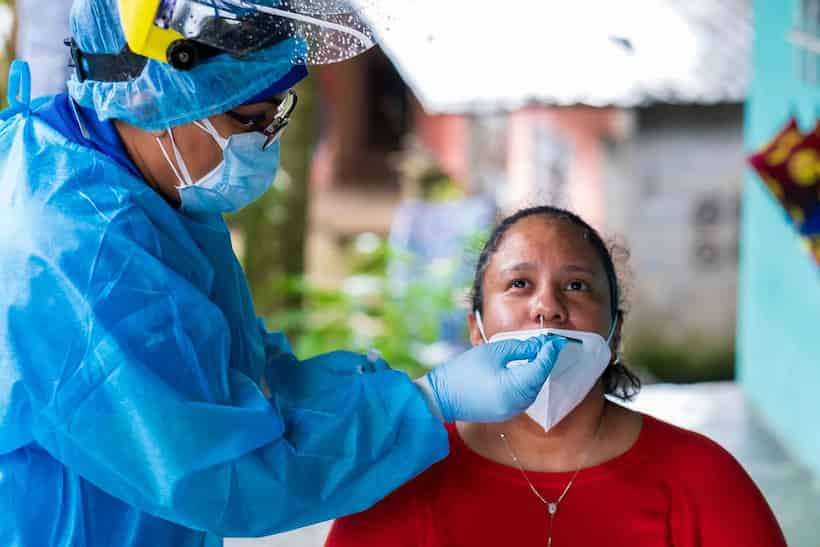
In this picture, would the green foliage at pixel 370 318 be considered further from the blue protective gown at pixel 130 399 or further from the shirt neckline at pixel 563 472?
the blue protective gown at pixel 130 399

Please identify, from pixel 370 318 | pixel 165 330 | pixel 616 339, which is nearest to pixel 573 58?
pixel 370 318

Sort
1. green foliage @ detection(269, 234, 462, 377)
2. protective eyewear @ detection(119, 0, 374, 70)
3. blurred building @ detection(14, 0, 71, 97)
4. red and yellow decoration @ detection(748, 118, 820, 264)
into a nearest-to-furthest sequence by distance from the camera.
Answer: protective eyewear @ detection(119, 0, 374, 70) < blurred building @ detection(14, 0, 71, 97) < red and yellow decoration @ detection(748, 118, 820, 264) < green foliage @ detection(269, 234, 462, 377)

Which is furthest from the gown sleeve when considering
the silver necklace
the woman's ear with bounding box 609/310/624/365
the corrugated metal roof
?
the corrugated metal roof

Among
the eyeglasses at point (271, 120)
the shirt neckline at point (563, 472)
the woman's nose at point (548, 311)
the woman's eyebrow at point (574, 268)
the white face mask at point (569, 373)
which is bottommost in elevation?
the shirt neckline at point (563, 472)

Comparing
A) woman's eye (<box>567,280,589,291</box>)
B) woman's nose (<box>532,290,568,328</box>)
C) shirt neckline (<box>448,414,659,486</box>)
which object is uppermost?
woman's eye (<box>567,280,589,291</box>)

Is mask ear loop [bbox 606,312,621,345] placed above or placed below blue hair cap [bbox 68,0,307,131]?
below

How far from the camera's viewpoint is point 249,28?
1.79m

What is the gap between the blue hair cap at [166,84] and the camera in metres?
1.77

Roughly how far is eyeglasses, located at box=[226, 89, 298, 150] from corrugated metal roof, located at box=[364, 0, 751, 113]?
2910mm

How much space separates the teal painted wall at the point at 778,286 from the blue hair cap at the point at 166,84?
12.8 feet

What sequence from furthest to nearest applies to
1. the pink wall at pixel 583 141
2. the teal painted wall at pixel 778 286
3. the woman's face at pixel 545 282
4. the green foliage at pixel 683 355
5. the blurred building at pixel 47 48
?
the green foliage at pixel 683 355
the pink wall at pixel 583 141
the teal painted wall at pixel 778 286
the blurred building at pixel 47 48
the woman's face at pixel 545 282

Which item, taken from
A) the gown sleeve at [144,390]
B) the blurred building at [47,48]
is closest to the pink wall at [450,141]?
the blurred building at [47,48]

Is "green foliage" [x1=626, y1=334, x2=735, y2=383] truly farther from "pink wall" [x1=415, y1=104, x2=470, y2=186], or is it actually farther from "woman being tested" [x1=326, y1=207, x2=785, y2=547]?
"woman being tested" [x1=326, y1=207, x2=785, y2=547]

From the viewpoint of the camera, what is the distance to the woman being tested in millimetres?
2123
